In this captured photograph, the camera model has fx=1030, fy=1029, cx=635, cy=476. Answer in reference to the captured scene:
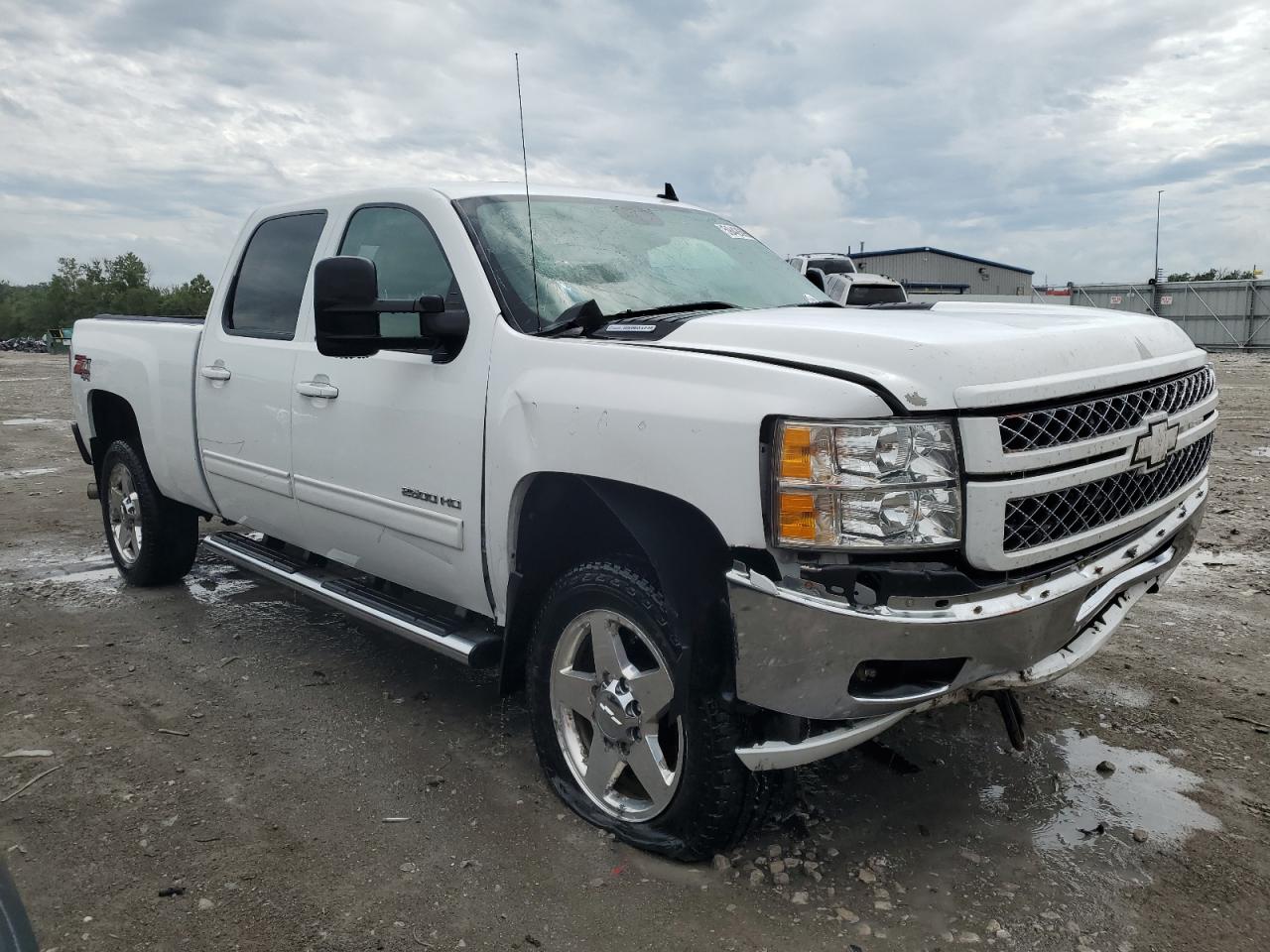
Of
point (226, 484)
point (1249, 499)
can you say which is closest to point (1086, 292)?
point (1249, 499)

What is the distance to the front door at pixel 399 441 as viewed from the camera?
3.25 meters

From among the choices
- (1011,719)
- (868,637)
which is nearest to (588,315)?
(868,637)

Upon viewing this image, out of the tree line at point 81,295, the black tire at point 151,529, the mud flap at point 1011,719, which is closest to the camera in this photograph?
the mud flap at point 1011,719

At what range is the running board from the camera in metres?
3.24

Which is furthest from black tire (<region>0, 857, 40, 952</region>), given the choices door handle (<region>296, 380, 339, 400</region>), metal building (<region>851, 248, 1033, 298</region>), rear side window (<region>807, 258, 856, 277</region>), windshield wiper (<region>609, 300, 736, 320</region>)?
metal building (<region>851, 248, 1033, 298</region>)

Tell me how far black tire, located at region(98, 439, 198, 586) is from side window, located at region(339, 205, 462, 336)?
7.07 ft

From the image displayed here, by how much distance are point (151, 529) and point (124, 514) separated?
0.42 metres

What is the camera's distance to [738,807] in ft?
8.69

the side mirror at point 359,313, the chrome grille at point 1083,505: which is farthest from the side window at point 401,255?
the chrome grille at point 1083,505

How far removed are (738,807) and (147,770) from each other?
2.07 m

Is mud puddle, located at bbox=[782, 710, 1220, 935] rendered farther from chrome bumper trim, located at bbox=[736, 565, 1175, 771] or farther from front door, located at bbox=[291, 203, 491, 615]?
front door, located at bbox=[291, 203, 491, 615]

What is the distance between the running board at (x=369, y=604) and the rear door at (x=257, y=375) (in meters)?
0.13

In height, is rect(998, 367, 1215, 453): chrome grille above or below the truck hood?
below

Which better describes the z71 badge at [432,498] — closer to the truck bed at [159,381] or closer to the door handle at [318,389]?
the door handle at [318,389]
